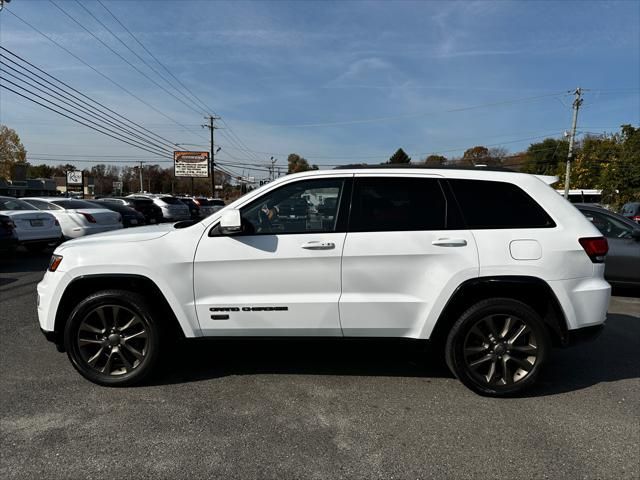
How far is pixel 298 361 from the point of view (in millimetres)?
4020

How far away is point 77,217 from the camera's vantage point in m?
11.2

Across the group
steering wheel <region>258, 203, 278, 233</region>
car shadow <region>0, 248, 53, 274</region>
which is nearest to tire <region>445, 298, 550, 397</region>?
steering wheel <region>258, 203, 278, 233</region>

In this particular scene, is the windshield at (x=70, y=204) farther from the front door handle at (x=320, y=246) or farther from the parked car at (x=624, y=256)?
the parked car at (x=624, y=256)

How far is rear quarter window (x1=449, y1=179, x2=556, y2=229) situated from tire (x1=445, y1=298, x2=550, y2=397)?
62 centimetres

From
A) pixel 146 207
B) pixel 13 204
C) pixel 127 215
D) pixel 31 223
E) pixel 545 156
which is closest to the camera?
pixel 31 223

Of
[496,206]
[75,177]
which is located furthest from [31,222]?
[75,177]

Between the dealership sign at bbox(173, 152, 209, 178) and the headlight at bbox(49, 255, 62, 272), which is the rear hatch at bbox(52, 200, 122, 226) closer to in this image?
the headlight at bbox(49, 255, 62, 272)

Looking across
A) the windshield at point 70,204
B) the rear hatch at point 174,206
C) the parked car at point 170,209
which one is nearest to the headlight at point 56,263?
the windshield at point 70,204

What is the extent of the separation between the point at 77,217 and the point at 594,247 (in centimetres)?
1188

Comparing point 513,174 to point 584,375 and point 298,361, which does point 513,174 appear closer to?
point 584,375

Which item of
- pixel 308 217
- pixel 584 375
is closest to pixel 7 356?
pixel 308 217

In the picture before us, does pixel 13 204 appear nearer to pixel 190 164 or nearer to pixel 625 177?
pixel 190 164

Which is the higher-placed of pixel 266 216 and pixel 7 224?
pixel 266 216

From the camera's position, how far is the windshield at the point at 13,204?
1012cm
